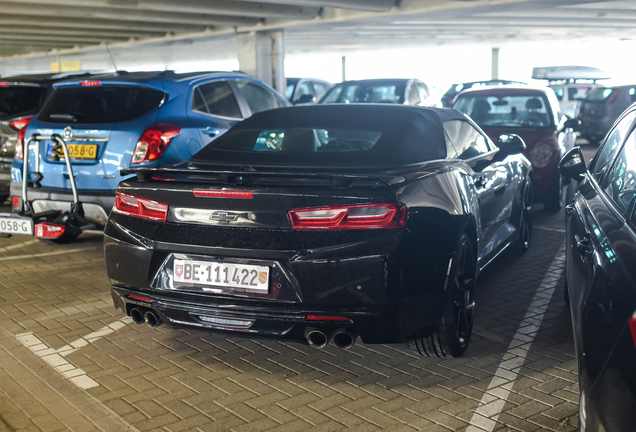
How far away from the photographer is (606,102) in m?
19.0

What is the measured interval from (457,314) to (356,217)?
41.1 inches

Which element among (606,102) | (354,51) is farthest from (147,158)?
(354,51)

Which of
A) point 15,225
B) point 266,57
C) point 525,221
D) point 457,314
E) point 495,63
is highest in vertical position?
point 266,57

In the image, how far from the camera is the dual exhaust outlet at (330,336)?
340cm

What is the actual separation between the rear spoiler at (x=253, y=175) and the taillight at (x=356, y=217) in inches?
5.4

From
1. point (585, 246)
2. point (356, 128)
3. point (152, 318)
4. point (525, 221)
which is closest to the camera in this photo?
point (585, 246)

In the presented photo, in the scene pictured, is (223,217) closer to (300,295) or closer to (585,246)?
(300,295)

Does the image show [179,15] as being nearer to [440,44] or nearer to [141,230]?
[141,230]

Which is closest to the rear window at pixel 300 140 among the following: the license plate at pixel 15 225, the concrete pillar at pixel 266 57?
the license plate at pixel 15 225

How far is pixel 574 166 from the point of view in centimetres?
452

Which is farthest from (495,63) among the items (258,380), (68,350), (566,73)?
(258,380)

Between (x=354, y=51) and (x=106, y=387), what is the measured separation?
122 feet

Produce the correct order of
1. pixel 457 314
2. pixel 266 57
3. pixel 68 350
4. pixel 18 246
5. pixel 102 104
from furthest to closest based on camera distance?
pixel 266 57 < pixel 18 246 < pixel 102 104 < pixel 68 350 < pixel 457 314

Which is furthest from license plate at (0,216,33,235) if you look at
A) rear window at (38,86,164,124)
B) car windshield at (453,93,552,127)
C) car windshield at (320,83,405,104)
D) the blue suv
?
car windshield at (320,83,405,104)
